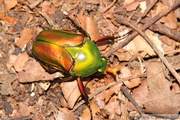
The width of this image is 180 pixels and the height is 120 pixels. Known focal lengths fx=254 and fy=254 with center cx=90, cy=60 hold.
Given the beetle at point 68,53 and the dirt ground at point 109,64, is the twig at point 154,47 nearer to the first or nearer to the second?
the dirt ground at point 109,64

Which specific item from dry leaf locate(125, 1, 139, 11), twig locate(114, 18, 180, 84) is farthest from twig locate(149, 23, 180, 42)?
dry leaf locate(125, 1, 139, 11)

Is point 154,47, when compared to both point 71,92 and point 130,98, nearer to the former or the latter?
point 130,98

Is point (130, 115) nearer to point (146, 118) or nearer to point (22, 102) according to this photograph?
point (146, 118)

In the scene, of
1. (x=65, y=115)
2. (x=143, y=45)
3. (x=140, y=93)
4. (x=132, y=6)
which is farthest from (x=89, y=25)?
(x=65, y=115)

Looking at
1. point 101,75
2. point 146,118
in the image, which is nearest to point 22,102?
point 101,75

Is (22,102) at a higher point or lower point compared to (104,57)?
lower

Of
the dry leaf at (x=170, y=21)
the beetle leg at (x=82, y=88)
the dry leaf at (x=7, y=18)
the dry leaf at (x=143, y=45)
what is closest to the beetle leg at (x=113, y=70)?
the dry leaf at (x=143, y=45)
